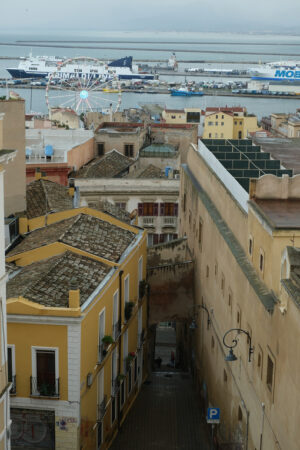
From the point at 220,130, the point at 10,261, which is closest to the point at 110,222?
the point at 10,261

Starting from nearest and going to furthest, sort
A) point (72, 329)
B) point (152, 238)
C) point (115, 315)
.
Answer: point (72, 329) < point (115, 315) < point (152, 238)

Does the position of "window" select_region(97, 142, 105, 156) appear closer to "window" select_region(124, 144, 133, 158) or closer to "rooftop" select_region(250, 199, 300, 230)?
"window" select_region(124, 144, 133, 158)

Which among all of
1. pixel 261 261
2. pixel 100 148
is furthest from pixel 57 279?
pixel 100 148

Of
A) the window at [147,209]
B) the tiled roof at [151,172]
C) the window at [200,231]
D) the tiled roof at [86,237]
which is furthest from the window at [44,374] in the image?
the tiled roof at [151,172]

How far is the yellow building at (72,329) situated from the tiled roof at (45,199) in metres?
3.72

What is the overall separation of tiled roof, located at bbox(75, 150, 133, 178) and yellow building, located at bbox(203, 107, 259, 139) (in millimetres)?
43893

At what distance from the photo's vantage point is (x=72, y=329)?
14930mm

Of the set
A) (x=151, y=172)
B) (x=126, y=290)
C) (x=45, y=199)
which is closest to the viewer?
(x=126, y=290)

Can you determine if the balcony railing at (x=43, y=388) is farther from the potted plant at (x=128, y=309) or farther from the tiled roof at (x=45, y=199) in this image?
the tiled roof at (x=45, y=199)

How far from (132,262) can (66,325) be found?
533 centimetres

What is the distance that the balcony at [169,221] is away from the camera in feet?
112

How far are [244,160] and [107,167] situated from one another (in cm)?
1728

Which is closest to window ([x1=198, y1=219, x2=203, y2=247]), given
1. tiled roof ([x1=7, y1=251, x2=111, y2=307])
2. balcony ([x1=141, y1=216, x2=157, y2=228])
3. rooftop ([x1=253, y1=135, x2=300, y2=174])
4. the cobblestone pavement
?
rooftop ([x1=253, y1=135, x2=300, y2=174])

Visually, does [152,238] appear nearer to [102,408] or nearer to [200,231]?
[200,231]
